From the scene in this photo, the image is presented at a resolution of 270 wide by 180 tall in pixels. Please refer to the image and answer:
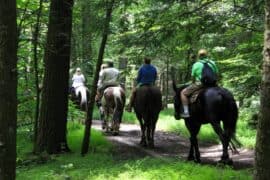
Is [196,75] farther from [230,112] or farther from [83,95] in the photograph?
[83,95]

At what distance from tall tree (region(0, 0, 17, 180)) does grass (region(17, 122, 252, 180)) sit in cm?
241

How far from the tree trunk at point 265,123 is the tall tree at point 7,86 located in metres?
3.33

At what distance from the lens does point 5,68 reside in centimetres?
702

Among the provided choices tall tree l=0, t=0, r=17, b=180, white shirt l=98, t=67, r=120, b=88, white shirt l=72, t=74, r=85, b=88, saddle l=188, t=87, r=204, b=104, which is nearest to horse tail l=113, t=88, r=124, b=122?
white shirt l=98, t=67, r=120, b=88

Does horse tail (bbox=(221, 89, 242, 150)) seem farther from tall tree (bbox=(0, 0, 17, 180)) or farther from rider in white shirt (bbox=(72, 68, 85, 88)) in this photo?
rider in white shirt (bbox=(72, 68, 85, 88))

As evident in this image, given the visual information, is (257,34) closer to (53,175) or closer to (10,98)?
(53,175)

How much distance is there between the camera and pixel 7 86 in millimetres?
7047

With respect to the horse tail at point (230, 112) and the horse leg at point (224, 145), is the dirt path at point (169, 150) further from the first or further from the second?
the horse tail at point (230, 112)

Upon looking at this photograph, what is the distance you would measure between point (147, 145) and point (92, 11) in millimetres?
4533

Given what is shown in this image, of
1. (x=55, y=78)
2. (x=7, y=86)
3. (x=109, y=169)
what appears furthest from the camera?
(x=55, y=78)

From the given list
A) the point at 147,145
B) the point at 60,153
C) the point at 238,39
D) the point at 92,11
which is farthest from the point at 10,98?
the point at 147,145

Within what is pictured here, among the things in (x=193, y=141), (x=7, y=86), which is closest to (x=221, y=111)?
(x=193, y=141)

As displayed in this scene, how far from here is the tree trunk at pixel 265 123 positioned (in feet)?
19.7

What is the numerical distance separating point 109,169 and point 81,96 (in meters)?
10.4
